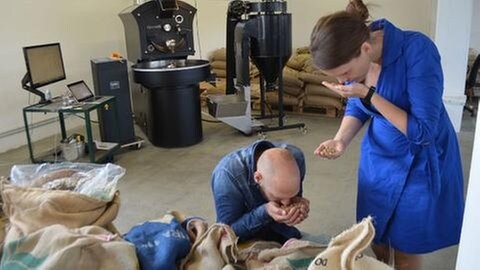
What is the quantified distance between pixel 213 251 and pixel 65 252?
1.07 ft

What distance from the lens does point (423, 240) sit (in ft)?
5.24

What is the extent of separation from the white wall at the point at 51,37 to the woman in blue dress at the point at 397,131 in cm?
421

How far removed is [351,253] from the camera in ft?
2.59

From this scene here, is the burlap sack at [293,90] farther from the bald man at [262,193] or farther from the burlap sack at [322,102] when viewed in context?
the bald man at [262,193]

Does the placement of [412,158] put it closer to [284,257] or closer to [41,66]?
[284,257]

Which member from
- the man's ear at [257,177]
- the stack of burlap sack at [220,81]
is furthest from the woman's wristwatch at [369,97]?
the stack of burlap sack at [220,81]

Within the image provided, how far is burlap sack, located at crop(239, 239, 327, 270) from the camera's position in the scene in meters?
1.00

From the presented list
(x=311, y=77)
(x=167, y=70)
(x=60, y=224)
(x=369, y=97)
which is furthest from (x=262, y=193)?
(x=311, y=77)

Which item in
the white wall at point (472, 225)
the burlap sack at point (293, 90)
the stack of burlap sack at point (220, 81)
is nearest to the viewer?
the white wall at point (472, 225)

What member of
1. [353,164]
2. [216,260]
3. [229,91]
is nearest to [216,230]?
[216,260]

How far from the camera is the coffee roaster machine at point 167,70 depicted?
4.44 meters

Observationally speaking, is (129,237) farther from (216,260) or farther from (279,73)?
(279,73)

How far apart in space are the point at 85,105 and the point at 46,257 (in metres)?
3.19

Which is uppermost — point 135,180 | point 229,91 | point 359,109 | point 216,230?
point 359,109
